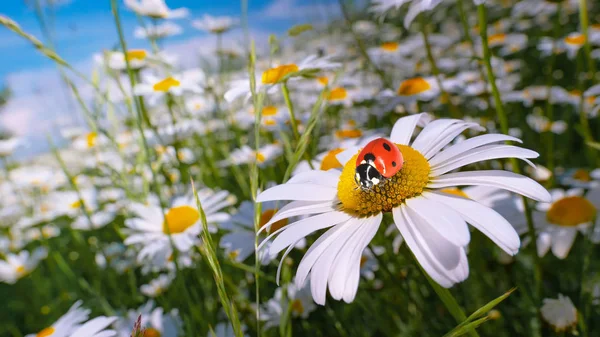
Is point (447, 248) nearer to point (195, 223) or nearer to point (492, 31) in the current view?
point (195, 223)

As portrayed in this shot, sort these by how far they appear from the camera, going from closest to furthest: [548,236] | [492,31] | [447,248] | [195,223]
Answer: [447,248], [548,236], [195,223], [492,31]

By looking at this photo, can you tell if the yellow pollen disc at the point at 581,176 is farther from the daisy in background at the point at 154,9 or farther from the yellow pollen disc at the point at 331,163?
the daisy in background at the point at 154,9

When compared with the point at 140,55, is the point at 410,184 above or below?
below

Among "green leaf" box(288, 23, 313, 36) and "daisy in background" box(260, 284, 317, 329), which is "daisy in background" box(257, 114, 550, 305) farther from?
"daisy in background" box(260, 284, 317, 329)

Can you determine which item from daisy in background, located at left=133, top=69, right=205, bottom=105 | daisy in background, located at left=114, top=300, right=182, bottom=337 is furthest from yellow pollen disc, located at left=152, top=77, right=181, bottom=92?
daisy in background, located at left=114, top=300, right=182, bottom=337

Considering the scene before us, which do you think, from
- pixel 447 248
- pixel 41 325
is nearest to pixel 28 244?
pixel 41 325

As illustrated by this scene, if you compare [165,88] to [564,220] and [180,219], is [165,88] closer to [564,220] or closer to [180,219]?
[180,219]
